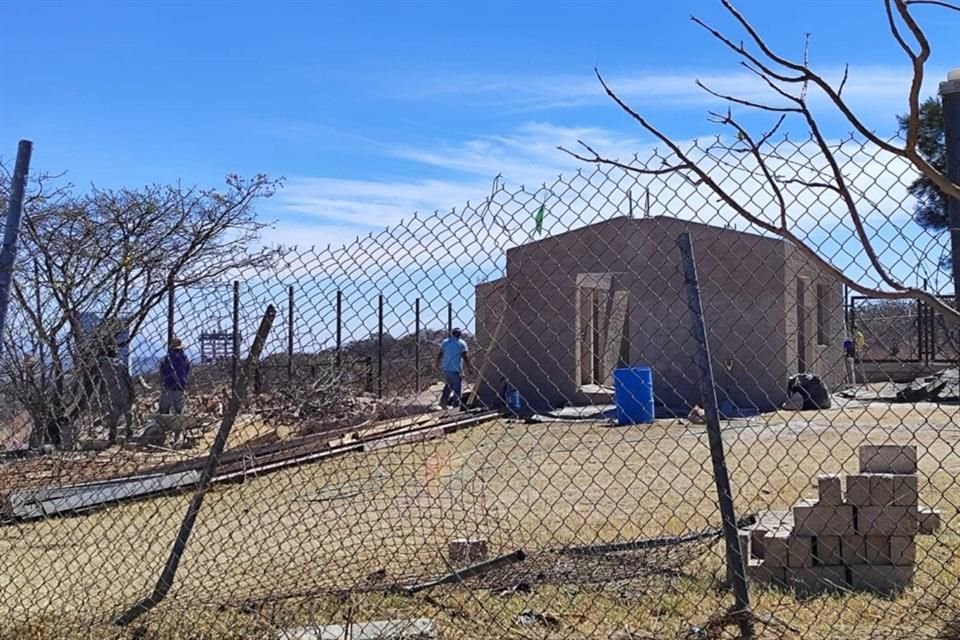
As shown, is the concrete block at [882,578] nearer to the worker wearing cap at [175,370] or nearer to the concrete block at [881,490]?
the concrete block at [881,490]

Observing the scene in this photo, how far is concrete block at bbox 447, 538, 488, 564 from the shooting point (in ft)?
18.1

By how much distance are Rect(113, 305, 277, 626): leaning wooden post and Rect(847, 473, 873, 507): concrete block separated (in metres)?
2.76

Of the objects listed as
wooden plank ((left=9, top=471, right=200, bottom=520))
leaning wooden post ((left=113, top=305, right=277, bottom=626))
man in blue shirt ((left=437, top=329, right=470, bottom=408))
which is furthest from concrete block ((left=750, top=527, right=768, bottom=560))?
wooden plank ((left=9, top=471, right=200, bottom=520))

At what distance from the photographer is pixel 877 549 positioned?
4.98 m

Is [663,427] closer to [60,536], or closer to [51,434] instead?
[60,536]

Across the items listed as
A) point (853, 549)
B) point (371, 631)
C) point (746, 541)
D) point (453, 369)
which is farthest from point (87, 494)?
point (853, 549)

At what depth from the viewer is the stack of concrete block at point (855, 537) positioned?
4848 mm

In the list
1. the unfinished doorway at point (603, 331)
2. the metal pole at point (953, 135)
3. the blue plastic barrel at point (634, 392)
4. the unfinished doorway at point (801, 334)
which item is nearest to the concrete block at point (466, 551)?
the metal pole at point (953, 135)

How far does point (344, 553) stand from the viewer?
600 centimetres

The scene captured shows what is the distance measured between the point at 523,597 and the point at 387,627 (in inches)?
39.8

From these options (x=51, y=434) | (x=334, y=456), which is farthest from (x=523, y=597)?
(x=334, y=456)

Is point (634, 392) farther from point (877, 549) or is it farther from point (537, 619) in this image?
point (537, 619)

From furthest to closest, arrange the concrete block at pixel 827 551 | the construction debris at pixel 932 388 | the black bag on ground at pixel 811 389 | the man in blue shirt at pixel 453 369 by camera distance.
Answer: the construction debris at pixel 932 388 < the black bag on ground at pixel 811 389 < the man in blue shirt at pixel 453 369 < the concrete block at pixel 827 551

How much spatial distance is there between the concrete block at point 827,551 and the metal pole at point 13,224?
393 centimetres
